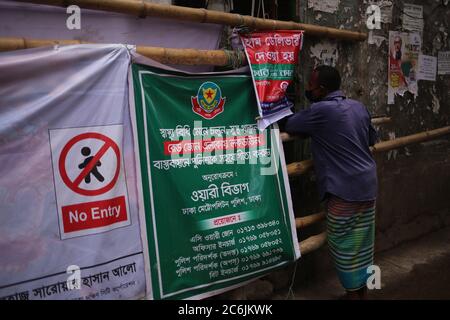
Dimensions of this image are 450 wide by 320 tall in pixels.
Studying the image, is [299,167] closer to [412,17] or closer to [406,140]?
[406,140]

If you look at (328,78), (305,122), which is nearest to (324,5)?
(328,78)

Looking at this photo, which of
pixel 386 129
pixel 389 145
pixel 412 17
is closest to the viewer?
pixel 389 145

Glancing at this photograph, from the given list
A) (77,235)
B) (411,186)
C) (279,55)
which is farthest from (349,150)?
(411,186)

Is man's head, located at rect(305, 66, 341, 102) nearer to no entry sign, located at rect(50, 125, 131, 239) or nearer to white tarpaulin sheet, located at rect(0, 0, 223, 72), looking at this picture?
white tarpaulin sheet, located at rect(0, 0, 223, 72)

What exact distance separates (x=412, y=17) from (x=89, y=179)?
3.89 m

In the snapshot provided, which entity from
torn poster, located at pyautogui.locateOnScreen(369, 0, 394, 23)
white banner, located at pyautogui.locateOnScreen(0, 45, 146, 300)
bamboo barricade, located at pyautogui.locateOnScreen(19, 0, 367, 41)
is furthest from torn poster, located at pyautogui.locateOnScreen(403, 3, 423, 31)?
white banner, located at pyautogui.locateOnScreen(0, 45, 146, 300)

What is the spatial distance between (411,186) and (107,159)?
3718 millimetres

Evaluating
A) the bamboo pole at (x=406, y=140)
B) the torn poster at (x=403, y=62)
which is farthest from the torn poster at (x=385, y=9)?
the bamboo pole at (x=406, y=140)

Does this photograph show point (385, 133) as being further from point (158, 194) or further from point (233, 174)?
point (158, 194)

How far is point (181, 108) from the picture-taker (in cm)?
259

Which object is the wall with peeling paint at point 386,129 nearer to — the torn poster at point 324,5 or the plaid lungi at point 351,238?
the torn poster at point 324,5

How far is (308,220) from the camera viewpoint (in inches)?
134

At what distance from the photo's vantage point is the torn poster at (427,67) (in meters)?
4.76

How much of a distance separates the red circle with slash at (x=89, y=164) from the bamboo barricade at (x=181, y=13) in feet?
2.21
